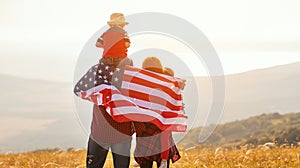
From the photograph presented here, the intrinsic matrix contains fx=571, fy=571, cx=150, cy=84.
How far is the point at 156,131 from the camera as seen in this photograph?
9.59 meters

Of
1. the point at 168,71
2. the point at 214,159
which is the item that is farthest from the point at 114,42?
the point at 214,159

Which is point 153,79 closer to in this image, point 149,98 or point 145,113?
point 149,98

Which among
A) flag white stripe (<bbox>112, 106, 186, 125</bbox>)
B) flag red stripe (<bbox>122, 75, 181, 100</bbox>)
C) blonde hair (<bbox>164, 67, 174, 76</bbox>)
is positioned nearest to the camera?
flag white stripe (<bbox>112, 106, 186, 125</bbox>)

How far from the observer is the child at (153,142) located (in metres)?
9.55

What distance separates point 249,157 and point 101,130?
422 centimetres

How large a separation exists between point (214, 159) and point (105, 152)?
11.5ft

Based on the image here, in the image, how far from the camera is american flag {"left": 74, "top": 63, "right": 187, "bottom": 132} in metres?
9.15

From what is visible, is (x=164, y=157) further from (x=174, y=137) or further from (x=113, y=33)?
(x=113, y=33)

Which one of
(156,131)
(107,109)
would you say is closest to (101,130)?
(107,109)

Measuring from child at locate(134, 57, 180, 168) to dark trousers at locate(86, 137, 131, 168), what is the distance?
0.42 meters

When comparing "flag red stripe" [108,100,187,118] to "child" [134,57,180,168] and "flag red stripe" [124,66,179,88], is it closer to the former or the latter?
"child" [134,57,180,168]

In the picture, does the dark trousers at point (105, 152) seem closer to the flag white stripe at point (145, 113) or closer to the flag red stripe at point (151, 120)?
the flag red stripe at point (151, 120)

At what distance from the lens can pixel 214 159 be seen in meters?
12.2

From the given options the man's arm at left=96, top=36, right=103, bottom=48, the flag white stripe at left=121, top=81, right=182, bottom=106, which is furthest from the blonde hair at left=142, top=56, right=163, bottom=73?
the man's arm at left=96, top=36, right=103, bottom=48
